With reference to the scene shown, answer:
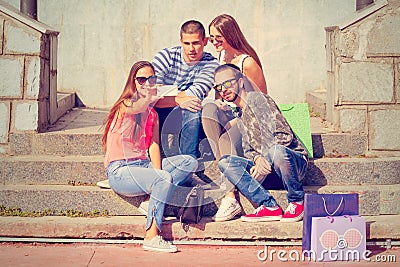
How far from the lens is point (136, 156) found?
250 inches

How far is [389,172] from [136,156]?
7.80 ft

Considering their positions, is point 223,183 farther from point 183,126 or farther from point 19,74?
point 19,74

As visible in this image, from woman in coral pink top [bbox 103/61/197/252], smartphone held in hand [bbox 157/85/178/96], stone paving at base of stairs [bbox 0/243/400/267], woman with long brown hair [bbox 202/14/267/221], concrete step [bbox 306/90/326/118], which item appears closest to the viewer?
stone paving at base of stairs [bbox 0/243/400/267]

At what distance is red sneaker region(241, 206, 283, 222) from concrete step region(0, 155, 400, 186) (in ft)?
2.13

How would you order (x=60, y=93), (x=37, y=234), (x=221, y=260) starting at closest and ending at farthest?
(x=221, y=260), (x=37, y=234), (x=60, y=93)

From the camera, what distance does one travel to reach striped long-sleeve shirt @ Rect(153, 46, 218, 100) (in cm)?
673

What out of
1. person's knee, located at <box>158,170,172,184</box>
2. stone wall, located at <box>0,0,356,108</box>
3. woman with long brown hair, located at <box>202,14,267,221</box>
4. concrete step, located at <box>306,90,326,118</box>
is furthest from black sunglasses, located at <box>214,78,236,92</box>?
stone wall, located at <box>0,0,356,108</box>

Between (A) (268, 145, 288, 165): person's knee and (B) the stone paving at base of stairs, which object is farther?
(A) (268, 145, 288, 165): person's knee

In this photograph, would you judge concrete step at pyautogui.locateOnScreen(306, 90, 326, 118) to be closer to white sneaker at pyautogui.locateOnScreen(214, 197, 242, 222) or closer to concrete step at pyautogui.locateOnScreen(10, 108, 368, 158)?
concrete step at pyautogui.locateOnScreen(10, 108, 368, 158)

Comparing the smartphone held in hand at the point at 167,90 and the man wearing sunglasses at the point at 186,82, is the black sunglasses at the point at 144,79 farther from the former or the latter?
the man wearing sunglasses at the point at 186,82

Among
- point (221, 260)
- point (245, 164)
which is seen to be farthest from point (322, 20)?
point (221, 260)

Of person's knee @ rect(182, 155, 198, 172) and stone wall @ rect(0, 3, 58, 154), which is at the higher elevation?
stone wall @ rect(0, 3, 58, 154)

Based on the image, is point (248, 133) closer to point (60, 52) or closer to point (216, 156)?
point (216, 156)

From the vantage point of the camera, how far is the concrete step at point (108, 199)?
654 centimetres
